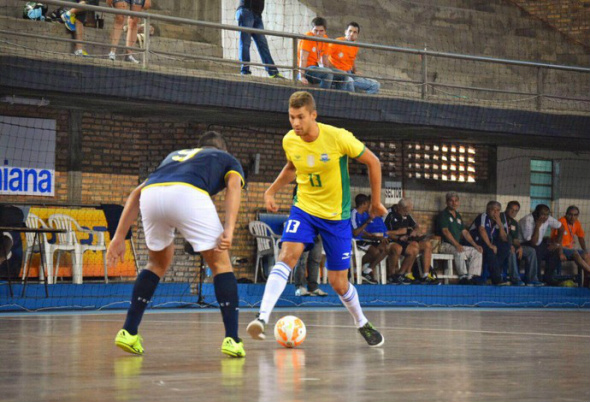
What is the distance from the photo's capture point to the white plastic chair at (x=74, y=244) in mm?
16828

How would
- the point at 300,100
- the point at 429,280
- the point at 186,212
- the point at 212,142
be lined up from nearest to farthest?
the point at 186,212 < the point at 212,142 < the point at 300,100 < the point at 429,280

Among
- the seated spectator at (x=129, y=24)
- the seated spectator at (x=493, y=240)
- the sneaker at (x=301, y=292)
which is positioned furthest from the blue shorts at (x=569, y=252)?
the seated spectator at (x=129, y=24)

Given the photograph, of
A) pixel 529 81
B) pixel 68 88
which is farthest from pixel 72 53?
pixel 529 81

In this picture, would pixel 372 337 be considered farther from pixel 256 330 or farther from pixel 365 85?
pixel 365 85

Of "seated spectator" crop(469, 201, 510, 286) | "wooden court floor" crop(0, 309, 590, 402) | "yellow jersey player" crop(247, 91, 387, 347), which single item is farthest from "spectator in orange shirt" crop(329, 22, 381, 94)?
"yellow jersey player" crop(247, 91, 387, 347)

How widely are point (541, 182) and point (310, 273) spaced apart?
8.99 metres

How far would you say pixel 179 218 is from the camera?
7074 millimetres

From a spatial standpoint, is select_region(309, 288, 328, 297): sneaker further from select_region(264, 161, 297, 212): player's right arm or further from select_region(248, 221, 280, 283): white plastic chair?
select_region(264, 161, 297, 212): player's right arm

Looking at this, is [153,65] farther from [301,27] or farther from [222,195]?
[301,27]

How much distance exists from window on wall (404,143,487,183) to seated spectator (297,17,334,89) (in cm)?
432

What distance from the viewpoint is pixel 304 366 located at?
264 inches

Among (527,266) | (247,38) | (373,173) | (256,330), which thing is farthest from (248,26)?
(256,330)

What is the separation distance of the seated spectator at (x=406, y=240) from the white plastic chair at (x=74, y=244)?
540 centimetres

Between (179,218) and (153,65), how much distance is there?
11292mm
